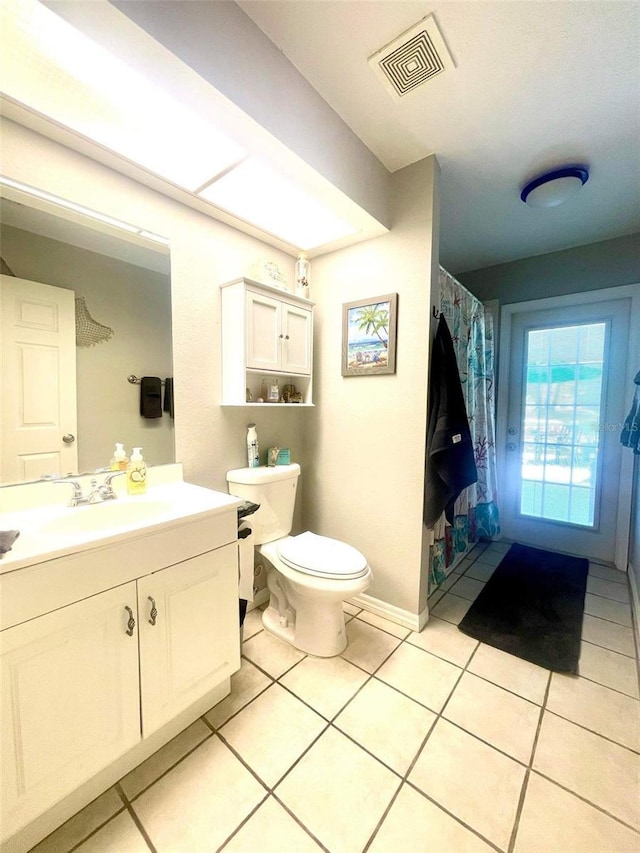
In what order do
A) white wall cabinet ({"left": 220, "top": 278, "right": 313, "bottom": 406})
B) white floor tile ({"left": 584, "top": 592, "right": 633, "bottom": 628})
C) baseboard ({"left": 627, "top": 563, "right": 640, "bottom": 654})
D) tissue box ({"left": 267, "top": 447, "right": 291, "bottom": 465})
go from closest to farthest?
white wall cabinet ({"left": 220, "top": 278, "right": 313, "bottom": 406}) → baseboard ({"left": 627, "top": 563, "right": 640, "bottom": 654}) → white floor tile ({"left": 584, "top": 592, "right": 633, "bottom": 628}) → tissue box ({"left": 267, "top": 447, "right": 291, "bottom": 465})

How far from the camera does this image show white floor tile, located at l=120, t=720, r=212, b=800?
1.04m

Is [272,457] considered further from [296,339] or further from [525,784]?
[525,784]

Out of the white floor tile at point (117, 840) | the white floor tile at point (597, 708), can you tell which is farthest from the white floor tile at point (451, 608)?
the white floor tile at point (117, 840)

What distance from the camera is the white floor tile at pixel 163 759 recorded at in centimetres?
104

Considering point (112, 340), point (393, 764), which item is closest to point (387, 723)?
point (393, 764)

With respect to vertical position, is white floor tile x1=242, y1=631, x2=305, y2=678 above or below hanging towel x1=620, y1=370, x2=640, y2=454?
below

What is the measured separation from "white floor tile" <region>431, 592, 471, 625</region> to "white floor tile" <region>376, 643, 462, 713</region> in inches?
13.5

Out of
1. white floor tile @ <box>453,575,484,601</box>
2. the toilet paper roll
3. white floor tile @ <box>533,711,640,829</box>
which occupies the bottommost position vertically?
white floor tile @ <box>533,711,640,829</box>

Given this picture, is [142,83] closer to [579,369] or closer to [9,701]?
[9,701]

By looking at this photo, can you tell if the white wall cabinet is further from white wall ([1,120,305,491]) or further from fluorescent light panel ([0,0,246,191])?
fluorescent light panel ([0,0,246,191])

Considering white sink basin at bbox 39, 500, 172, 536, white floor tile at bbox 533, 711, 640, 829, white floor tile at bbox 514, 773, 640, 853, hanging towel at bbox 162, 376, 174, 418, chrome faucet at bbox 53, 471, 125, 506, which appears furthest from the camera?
hanging towel at bbox 162, 376, 174, 418

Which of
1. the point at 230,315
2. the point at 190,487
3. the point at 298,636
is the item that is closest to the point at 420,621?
the point at 298,636

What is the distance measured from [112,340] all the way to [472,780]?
6.70ft

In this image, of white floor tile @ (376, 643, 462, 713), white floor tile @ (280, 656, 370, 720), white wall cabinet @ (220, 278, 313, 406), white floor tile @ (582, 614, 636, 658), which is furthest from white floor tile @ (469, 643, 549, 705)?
white wall cabinet @ (220, 278, 313, 406)
